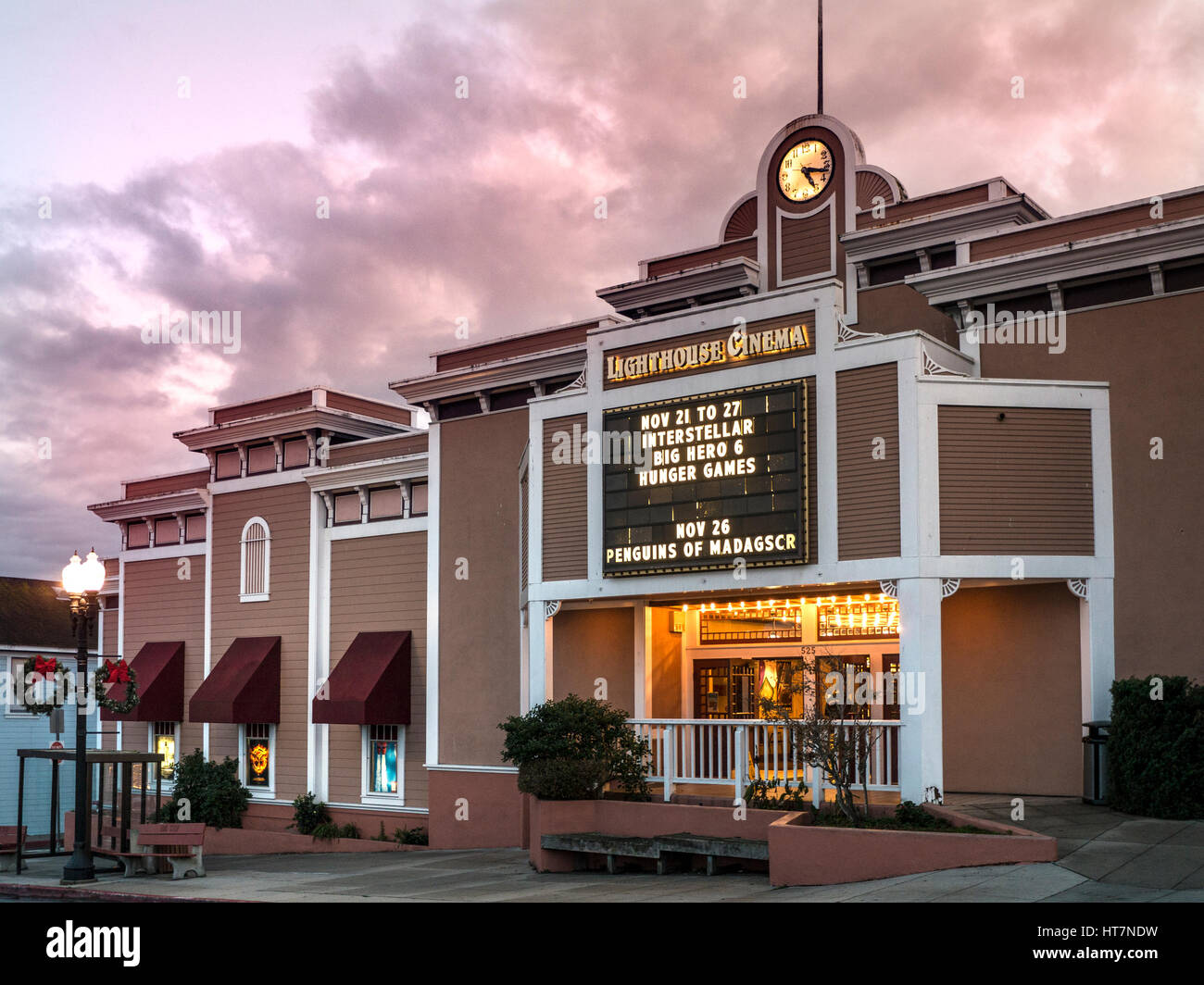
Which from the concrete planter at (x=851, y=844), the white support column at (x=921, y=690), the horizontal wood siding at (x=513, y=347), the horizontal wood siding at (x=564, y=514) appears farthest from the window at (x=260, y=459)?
the white support column at (x=921, y=690)

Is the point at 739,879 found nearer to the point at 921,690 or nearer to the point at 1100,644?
the point at 921,690

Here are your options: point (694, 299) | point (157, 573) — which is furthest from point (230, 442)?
point (694, 299)

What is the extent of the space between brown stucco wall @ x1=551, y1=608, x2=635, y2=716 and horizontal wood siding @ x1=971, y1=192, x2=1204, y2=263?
9080mm

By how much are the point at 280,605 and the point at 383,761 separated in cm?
497

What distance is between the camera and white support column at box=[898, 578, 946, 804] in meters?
16.0

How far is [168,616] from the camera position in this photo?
1282 inches

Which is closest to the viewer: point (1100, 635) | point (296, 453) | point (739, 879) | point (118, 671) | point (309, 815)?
point (739, 879)

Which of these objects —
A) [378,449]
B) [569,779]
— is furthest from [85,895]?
[378,449]

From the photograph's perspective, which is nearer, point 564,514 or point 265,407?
point 564,514

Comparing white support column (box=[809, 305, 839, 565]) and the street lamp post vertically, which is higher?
white support column (box=[809, 305, 839, 565])

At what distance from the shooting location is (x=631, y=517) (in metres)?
19.5

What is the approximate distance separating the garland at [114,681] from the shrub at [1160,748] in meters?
15.1

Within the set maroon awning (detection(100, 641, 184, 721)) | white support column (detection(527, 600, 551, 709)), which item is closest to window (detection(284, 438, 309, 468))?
maroon awning (detection(100, 641, 184, 721))

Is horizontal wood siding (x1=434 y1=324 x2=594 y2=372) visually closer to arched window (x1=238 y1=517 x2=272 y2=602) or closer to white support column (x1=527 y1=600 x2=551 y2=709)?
white support column (x1=527 y1=600 x2=551 y2=709)
